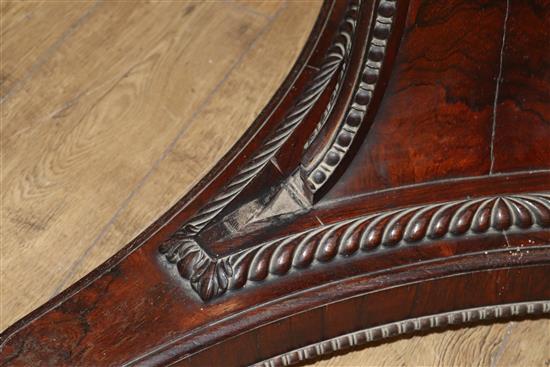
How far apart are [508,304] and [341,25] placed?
1.22 feet

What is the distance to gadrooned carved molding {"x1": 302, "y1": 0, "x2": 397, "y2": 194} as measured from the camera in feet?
3.24

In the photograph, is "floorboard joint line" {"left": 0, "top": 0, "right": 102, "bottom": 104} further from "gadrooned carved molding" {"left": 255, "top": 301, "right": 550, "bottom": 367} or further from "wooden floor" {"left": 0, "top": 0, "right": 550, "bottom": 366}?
"gadrooned carved molding" {"left": 255, "top": 301, "right": 550, "bottom": 367}

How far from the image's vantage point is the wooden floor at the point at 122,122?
44.9 inches

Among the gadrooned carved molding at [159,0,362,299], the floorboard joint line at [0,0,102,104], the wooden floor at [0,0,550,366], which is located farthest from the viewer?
the floorboard joint line at [0,0,102,104]

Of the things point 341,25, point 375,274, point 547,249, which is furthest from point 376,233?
point 341,25

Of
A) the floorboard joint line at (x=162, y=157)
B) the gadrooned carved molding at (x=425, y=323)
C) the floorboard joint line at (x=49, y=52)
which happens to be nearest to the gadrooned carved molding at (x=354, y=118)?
the gadrooned carved molding at (x=425, y=323)

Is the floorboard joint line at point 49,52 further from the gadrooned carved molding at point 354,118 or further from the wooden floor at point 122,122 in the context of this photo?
the gadrooned carved molding at point 354,118

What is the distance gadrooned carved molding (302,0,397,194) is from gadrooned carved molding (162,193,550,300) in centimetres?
5

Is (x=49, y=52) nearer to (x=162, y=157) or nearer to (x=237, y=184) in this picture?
(x=162, y=157)

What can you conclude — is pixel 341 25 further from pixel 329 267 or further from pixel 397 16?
pixel 329 267

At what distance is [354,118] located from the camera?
100cm

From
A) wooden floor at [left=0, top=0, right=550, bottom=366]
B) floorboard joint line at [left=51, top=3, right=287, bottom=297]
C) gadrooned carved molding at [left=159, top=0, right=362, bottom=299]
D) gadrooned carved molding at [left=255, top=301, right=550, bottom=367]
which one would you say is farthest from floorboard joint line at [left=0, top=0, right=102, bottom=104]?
gadrooned carved molding at [left=255, top=301, right=550, bottom=367]

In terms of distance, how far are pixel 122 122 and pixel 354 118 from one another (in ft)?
1.37

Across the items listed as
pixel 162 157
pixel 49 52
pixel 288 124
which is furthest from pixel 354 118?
pixel 49 52
